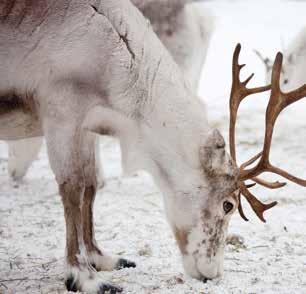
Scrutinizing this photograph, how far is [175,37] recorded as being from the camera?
6.43 m

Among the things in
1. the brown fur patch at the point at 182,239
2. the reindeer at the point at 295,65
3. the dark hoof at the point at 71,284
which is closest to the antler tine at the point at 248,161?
the brown fur patch at the point at 182,239

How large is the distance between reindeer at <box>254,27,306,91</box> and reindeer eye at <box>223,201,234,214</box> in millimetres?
4651

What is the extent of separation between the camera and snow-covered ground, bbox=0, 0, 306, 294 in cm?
350

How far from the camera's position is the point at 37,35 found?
320 cm

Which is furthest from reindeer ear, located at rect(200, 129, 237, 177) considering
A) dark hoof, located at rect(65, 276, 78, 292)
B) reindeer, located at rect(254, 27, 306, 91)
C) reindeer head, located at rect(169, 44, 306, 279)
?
reindeer, located at rect(254, 27, 306, 91)

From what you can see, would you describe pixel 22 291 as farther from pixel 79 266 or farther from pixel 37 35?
pixel 37 35

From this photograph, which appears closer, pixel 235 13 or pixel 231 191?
pixel 231 191

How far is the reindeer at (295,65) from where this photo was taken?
25.7 ft

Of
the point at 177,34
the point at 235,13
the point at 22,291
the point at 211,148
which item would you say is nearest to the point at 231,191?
the point at 211,148

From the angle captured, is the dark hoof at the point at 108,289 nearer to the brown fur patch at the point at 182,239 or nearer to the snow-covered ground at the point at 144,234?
the snow-covered ground at the point at 144,234

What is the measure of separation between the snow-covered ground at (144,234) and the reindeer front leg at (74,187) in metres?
0.12

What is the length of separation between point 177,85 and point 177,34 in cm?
314

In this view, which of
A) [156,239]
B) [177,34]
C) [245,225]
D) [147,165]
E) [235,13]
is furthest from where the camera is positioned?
[235,13]

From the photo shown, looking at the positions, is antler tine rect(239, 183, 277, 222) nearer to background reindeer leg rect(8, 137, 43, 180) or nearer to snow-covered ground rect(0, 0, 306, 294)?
snow-covered ground rect(0, 0, 306, 294)
